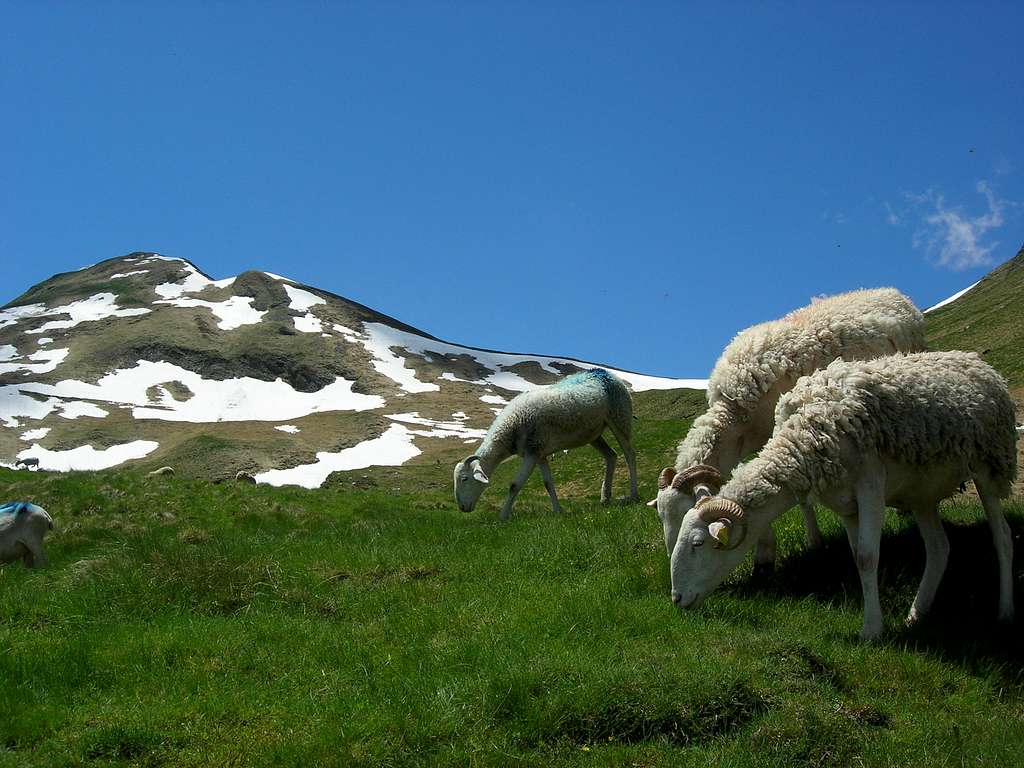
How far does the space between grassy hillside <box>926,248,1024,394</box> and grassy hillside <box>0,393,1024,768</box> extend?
65.1 ft

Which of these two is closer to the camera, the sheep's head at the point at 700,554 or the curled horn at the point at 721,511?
the curled horn at the point at 721,511

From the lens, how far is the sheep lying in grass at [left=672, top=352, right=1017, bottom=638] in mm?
8906

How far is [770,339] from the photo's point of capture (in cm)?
1224

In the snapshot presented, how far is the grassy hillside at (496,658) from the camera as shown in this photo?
6.55 meters

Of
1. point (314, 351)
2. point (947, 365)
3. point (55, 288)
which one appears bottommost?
point (947, 365)

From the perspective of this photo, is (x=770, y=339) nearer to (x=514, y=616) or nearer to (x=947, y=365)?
(x=947, y=365)

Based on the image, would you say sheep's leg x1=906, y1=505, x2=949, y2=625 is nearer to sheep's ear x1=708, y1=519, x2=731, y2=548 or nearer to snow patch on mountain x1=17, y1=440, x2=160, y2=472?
sheep's ear x1=708, y1=519, x2=731, y2=548

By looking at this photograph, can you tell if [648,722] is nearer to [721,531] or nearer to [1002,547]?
[721,531]

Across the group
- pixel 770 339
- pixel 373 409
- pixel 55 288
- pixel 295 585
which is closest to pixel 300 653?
pixel 295 585

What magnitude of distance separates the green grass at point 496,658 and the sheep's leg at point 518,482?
439cm

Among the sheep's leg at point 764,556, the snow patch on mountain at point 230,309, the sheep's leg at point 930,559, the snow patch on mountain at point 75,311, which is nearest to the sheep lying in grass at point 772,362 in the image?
the sheep's leg at point 764,556

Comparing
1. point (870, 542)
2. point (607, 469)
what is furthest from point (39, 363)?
point (870, 542)

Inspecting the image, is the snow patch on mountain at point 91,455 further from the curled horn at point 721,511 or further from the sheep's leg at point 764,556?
the curled horn at point 721,511

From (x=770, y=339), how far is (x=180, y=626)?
8.60m
